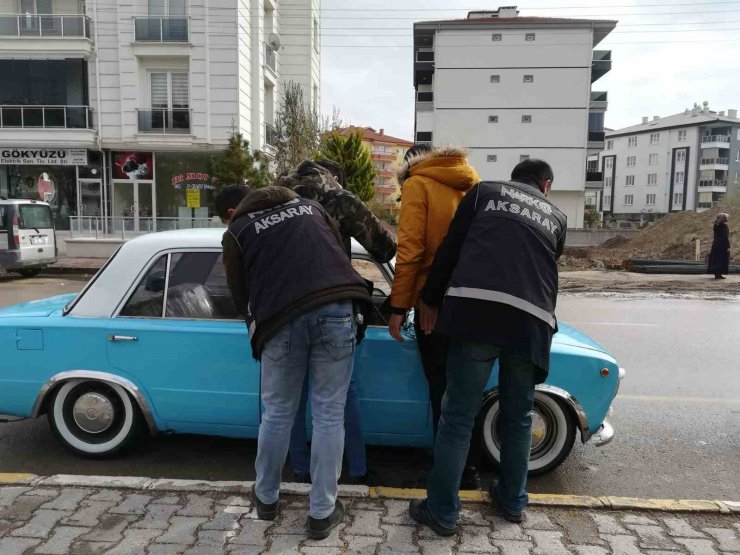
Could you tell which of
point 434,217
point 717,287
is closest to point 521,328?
point 434,217

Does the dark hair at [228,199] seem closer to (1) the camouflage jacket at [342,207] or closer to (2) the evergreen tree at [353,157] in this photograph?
(1) the camouflage jacket at [342,207]

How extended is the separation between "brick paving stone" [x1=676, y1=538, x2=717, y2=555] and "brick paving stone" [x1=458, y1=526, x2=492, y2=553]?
89 cm

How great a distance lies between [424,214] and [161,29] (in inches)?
932

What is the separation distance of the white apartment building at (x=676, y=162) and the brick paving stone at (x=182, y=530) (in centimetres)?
7359

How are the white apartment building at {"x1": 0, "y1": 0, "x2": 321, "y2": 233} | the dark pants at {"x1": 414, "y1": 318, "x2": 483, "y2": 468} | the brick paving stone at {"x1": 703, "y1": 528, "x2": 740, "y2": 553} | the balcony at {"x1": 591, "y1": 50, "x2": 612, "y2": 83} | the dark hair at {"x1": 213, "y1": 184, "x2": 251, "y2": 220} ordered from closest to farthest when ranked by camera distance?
the brick paving stone at {"x1": 703, "y1": 528, "x2": 740, "y2": 553} < the dark pants at {"x1": 414, "y1": 318, "x2": 483, "y2": 468} < the dark hair at {"x1": 213, "y1": 184, "x2": 251, "y2": 220} < the white apartment building at {"x1": 0, "y1": 0, "x2": 321, "y2": 233} < the balcony at {"x1": 591, "y1": 50, "x2": 612, "y2": 83}

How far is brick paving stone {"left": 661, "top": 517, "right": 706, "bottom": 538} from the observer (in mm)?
2727

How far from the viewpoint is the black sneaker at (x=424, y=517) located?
2.68m

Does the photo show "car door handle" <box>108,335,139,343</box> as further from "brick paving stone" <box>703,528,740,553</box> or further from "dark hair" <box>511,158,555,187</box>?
"brick paving stone" <box>703,528,740,553</box>

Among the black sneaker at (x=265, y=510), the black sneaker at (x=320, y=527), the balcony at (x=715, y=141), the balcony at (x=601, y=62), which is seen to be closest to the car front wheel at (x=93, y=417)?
the black sneaker at (x=265, y=510)

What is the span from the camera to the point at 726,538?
271 cm

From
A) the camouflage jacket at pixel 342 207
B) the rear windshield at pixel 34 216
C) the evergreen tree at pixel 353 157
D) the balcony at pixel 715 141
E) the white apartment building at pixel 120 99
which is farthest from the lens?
the balcony at pixel 715 141

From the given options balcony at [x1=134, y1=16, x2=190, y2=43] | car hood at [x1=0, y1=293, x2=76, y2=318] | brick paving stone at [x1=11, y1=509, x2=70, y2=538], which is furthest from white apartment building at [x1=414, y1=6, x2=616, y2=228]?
brick paving stone at [x1=11, y1=509, x2=70, y2=538]

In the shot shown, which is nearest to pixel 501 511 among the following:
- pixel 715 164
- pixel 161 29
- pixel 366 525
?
pixel 366 525

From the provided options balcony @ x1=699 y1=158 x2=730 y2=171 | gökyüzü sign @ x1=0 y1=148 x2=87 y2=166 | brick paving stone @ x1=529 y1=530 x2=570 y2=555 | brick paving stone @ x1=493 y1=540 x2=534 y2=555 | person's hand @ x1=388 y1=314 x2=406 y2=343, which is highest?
balcony @ x1=699 y1=158 x2=730 y2=171
